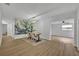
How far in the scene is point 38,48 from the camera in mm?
1881

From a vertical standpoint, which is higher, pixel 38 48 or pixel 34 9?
pixel 34 9

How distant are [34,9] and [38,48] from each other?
0.80 m

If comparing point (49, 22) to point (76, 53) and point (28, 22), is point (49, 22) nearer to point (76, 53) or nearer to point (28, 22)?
point (28, 22)

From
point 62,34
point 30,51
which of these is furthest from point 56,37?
point 30,51

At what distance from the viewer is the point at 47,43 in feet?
6.32

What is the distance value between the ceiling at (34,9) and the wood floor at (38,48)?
536 millimetres

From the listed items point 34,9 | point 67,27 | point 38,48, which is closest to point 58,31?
point 67,27

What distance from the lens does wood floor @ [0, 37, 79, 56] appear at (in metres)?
1.83

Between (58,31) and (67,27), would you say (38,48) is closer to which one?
(58,31)

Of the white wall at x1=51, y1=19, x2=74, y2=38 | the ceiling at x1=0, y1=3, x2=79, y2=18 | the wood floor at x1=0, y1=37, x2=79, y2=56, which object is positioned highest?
the ceiling at x1=0, y1=3, x2=79, y2=18

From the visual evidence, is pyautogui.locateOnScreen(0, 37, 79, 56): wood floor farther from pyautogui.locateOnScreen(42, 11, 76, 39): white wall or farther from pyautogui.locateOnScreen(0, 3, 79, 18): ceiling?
pyautogui.locateOnScreen(0, 3, 79, 18): ceiling

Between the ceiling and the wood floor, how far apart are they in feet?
1.76

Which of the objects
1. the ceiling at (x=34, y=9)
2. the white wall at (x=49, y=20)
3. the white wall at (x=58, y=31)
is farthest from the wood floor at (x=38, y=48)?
the ceiling at (x=34, y=9)

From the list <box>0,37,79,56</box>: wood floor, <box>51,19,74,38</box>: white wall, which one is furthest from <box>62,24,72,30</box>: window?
<box>0,37,79,56</box>: wood floor
